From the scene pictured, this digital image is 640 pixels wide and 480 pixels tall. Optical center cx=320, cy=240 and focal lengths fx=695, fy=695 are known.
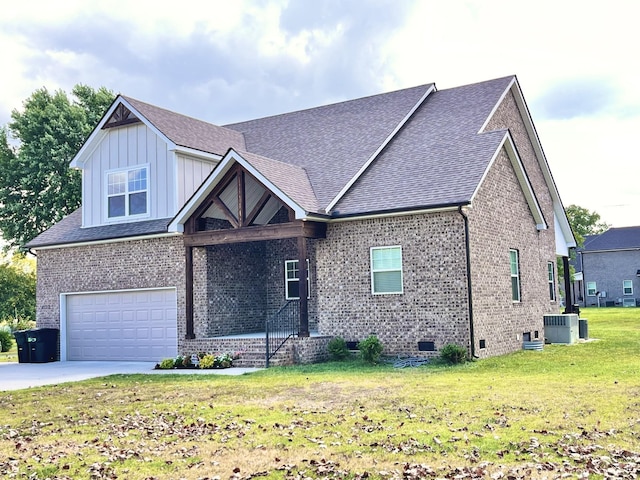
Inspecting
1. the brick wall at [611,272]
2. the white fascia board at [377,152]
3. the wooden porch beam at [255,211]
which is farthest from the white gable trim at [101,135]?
the brick wall at [611,272]

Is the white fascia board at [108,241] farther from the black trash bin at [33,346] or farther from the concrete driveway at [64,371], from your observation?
the concrete driveway at [64,371]

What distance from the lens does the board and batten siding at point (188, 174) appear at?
2091 cm

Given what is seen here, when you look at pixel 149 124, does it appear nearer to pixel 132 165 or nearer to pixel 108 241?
pixel 132 165

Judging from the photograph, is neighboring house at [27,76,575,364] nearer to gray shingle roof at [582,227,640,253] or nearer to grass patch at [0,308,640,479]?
grass patch at [0,308,640,479]

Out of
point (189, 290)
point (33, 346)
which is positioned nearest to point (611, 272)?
point (189, 290)

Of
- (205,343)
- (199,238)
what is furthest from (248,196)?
(205,343)

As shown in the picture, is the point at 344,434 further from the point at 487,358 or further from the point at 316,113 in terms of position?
the point at 316,113

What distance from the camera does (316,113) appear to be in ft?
84.7

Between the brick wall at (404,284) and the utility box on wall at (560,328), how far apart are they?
23.1ft

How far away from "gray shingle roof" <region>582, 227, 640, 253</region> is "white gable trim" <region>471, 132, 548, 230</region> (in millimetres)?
41244

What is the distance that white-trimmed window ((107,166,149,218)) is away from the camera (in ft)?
71.0

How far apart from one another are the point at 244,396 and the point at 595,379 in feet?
21.1

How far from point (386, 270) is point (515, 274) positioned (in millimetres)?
4900

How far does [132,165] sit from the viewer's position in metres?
21.8
